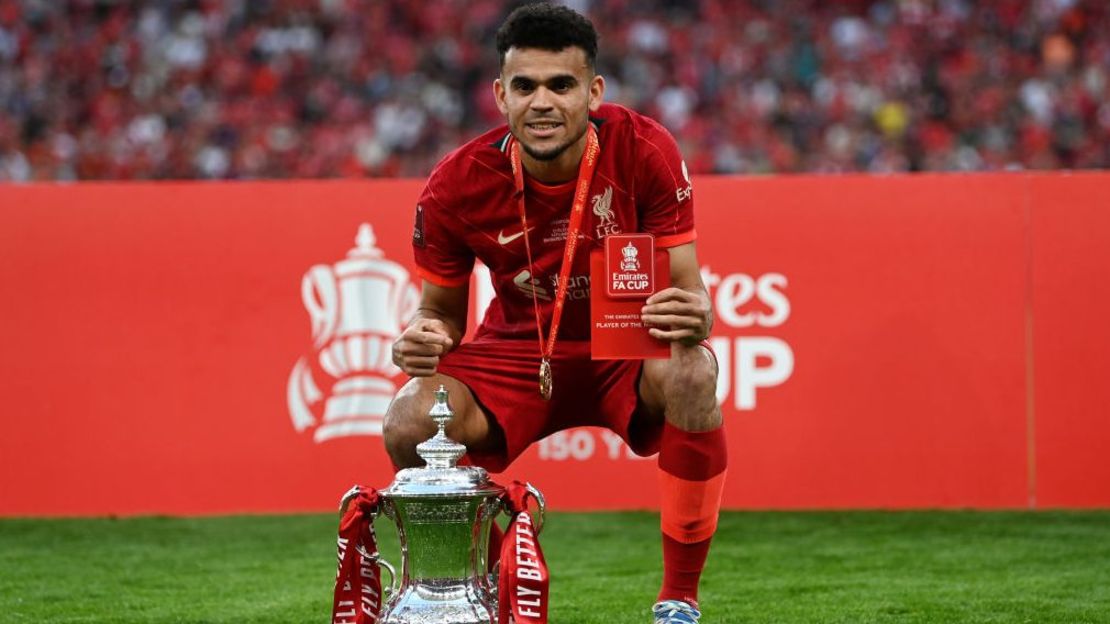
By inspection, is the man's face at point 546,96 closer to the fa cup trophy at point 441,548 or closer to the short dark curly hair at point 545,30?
the short dark curly hair at point 545,30

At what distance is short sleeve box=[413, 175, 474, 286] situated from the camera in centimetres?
384

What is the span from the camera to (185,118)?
12.5 metres

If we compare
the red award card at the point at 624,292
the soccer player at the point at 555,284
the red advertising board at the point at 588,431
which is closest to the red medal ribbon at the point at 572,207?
the soccer player at the point at 555,284

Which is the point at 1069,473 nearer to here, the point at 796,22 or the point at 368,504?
the point at 368,504

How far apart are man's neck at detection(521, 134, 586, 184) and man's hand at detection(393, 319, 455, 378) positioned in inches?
19.6

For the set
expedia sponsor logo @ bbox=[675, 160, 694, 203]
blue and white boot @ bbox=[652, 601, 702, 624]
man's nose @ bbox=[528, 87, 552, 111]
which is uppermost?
man's nose @ bbox=[528, 87, 552, 111]

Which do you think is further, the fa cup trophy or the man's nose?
the man's nose

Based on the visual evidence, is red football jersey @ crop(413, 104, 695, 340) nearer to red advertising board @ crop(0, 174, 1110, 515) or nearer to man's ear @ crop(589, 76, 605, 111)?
man's ear @ crop(589, 76, 605, 111)

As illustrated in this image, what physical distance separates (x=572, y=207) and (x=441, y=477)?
2.72 ft

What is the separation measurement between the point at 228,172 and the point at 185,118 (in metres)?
0.85

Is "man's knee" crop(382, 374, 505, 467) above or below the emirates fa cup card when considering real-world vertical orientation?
below

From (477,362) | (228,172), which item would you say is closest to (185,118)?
(228,172)

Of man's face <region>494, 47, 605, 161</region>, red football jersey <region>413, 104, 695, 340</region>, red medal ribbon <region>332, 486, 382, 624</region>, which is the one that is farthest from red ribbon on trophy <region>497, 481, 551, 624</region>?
man's face <region>494, 47, 605, 161</region>

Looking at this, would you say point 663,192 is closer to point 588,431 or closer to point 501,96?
point 501,96
